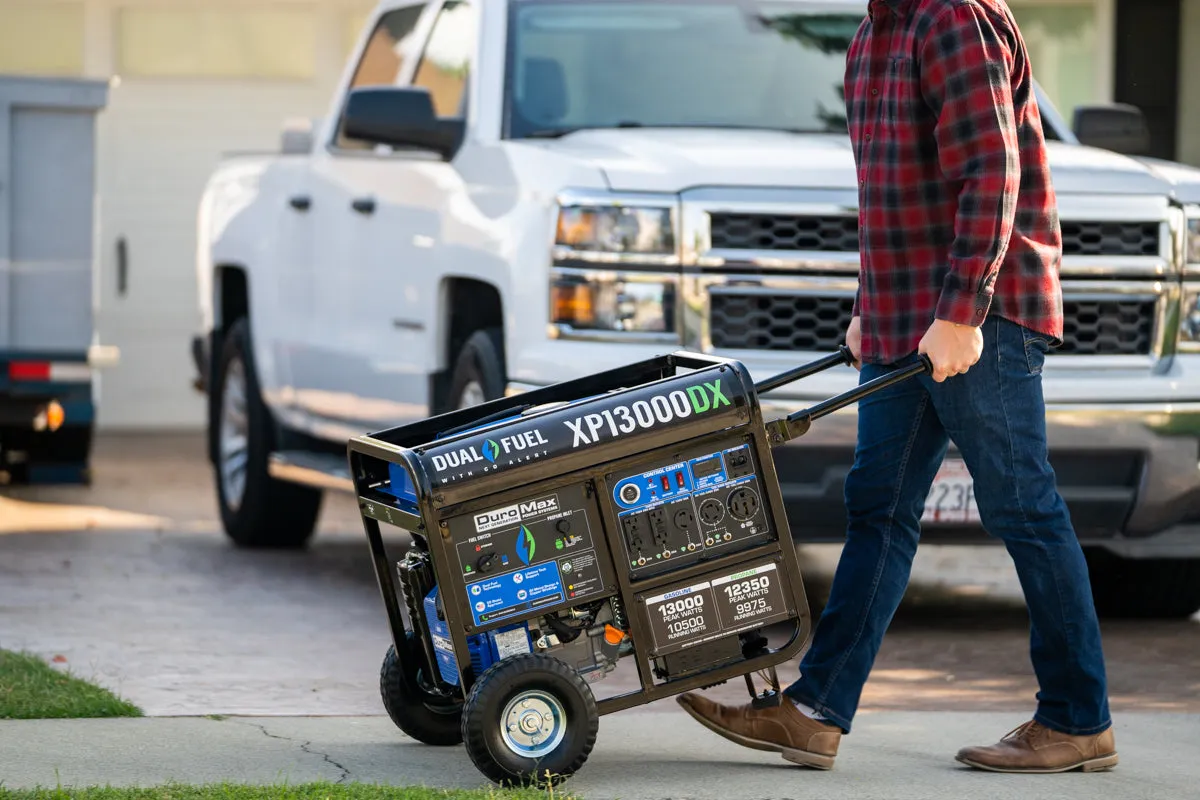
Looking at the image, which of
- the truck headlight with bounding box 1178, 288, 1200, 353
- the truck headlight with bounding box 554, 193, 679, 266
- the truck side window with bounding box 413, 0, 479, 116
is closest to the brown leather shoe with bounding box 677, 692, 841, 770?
the truck headlight with bounding box 554, 193, 679, 266

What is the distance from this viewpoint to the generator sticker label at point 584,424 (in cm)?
484

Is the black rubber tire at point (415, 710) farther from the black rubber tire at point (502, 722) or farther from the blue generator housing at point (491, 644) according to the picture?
the black rubber tire at point (502, 722)

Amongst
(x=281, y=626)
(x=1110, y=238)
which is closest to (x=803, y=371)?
(x=1110, y=238)

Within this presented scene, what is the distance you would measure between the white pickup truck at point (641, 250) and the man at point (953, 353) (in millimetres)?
1649

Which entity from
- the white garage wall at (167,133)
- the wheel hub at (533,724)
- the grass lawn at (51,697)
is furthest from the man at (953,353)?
the white garage wall at (167,133)

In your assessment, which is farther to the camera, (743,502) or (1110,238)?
(1110,238)

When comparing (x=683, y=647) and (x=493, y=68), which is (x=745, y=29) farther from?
(x=683, y=647)

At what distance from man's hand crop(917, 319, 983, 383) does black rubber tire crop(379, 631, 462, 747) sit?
141 cm

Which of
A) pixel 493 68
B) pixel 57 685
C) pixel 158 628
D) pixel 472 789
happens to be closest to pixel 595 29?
pixel 493 68

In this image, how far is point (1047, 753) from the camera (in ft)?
16.8

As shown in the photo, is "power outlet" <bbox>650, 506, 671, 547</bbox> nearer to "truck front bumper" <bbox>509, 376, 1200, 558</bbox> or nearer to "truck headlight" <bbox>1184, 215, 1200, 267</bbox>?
"truck front bumper" <bbox>509, 376, 1200, 558</bbox>

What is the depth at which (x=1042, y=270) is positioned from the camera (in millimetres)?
4969

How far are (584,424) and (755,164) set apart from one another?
232 cm

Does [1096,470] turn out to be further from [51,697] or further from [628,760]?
[51,697]
